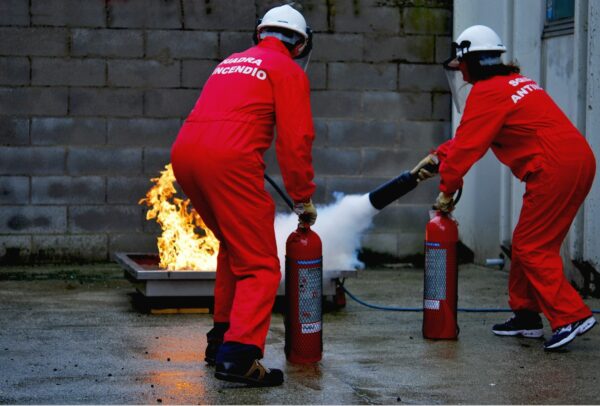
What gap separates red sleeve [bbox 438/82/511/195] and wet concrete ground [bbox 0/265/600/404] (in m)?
1.09

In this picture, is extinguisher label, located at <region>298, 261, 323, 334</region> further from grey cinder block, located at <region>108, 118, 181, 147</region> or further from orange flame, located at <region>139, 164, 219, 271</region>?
grey cinder block, located at <region>108, 118, 181, 147</region>

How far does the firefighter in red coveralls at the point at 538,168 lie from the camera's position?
5988mm

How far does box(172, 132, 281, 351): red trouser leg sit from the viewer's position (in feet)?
16.6

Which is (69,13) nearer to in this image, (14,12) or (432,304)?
(14,12)

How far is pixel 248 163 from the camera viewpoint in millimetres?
5082

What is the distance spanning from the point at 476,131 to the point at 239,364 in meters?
2.08

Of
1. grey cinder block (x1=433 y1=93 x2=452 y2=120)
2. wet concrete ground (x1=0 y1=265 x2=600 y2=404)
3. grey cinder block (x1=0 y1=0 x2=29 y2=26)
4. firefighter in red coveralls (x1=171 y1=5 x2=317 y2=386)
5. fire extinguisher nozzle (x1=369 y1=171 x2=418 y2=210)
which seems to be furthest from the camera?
grey cinder block (x1=433 y1=93 x2=452 y2=120)

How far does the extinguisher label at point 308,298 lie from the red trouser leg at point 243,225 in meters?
0.45

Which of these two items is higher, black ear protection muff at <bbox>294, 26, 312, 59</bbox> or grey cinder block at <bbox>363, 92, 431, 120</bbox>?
black ear protection muff at <bbox>294, 26, 312, 59</bbox>

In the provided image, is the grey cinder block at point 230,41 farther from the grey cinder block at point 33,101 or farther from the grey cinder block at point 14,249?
the grey cinder block at point 14,249

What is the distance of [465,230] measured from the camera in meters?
10.5

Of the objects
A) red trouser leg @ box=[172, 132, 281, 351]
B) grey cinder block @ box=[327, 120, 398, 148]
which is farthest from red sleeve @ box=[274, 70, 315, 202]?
grey cinder block @ box=[327, 120, 398, 148]

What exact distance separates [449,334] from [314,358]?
3.58ft

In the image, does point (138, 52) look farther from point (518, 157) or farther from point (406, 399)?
point (406, 399)
